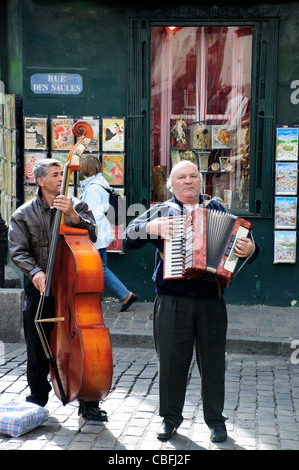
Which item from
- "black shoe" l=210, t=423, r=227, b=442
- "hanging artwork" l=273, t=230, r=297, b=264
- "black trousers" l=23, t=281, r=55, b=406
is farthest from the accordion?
"hanging artwork" l=273, t=230, r=297, b=264

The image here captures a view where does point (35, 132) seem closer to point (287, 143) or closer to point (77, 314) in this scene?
point (287, 143)

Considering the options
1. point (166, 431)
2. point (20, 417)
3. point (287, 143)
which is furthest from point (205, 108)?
point (20, 417)

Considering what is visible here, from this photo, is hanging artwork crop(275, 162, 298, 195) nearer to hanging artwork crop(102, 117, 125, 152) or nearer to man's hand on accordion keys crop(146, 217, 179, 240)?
hanging artwork crop(102, 117, 125, 152)

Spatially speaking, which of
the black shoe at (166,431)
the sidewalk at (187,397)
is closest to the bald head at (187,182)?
the black shoe at (166,431)

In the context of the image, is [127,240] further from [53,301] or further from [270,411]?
[270,411]

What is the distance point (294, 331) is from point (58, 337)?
355cm

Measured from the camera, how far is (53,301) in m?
5.30

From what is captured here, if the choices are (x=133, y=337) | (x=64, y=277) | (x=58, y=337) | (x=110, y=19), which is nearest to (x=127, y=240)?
(x=64, y=277)

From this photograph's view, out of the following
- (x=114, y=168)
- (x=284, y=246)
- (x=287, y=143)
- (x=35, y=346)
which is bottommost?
(x=35, y=346)

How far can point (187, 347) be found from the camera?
4.91 m

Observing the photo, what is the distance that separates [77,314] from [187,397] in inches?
62.9

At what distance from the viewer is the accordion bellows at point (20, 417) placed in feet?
16.0

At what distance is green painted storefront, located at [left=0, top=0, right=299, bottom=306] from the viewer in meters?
8.99

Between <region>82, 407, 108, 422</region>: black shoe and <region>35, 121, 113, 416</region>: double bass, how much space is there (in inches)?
5.9
